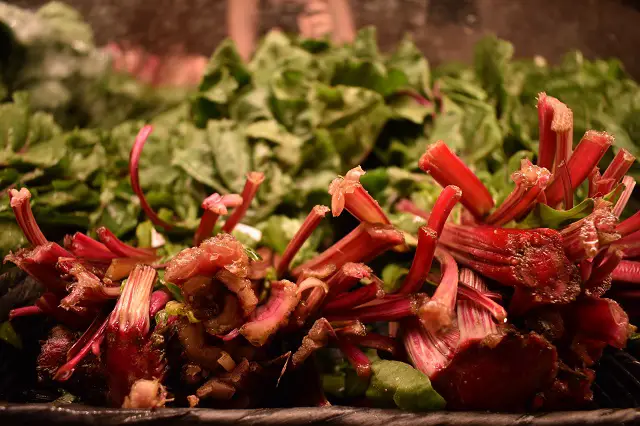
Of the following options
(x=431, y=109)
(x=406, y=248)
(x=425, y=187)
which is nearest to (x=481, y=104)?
(x=431, y=109)

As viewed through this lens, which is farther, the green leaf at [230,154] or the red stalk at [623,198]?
the green leaf at [230,154]

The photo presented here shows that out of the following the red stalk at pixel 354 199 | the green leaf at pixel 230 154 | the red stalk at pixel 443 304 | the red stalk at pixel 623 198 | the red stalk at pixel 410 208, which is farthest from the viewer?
the green leaf at pixel 230 154

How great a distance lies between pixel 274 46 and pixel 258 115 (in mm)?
384

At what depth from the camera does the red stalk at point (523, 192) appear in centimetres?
82

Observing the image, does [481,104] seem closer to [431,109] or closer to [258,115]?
[431,109]

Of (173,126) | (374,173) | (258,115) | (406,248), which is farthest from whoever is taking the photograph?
(173,126)

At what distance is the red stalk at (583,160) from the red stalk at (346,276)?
39 centimetres

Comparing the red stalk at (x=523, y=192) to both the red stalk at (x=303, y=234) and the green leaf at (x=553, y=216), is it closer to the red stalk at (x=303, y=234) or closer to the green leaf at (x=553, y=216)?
the green leaf at (x=553, y=216)

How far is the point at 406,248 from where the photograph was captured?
990 mm

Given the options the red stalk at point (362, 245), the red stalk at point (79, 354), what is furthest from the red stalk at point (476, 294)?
the red stalk at point (79, 354)

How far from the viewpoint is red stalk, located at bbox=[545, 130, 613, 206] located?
830 mm

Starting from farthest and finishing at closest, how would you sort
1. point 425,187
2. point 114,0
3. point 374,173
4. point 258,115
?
point 114,0
point 258,115
point 425,187
point 374,173

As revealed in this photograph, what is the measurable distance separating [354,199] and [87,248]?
519 mm

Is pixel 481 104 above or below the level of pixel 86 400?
above
